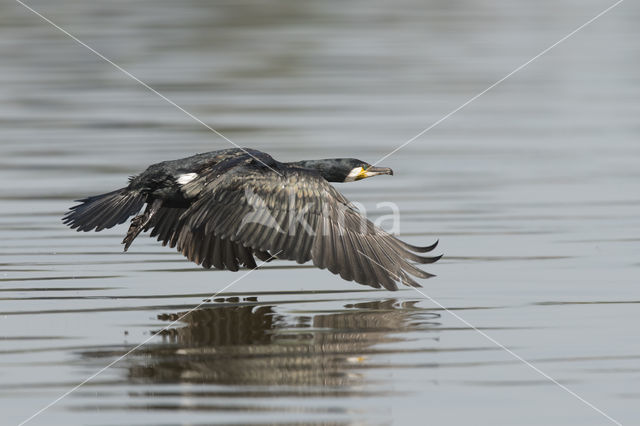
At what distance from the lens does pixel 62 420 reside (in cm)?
569

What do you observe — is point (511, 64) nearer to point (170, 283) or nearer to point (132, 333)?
point (170, 283)

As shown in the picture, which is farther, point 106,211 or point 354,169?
point 354,169

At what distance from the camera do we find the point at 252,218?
804 cm

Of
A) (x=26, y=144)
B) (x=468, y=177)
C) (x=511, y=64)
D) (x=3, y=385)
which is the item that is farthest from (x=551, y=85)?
(x=3, y=385)

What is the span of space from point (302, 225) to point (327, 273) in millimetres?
1017

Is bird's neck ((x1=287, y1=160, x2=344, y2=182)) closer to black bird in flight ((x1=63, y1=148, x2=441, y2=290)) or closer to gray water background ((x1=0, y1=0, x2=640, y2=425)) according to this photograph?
black bird in flight ((x1=63, y1=148, x2=441, y2=290))

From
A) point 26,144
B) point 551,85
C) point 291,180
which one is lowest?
point 291,180

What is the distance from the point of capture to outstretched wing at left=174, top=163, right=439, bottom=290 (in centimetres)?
782

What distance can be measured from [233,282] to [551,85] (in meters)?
9.76
